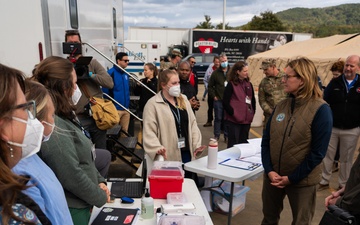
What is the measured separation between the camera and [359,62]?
368 cm

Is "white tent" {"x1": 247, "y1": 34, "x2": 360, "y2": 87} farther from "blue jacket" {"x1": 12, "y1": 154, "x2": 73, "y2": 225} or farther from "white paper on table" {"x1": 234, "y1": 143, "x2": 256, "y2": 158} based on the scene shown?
"blue jacket" {"x1": 12, "y1": 154, "x2": 73, "y2": 225}

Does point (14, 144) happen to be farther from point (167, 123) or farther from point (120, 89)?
point (120, 89)

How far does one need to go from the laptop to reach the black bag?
132cm

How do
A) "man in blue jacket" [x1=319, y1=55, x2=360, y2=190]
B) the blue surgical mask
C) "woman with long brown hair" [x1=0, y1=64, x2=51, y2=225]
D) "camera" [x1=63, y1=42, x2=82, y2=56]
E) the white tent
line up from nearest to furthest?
"woman with long brown hair" [x1=0, y1=64, x2=51, y2=225]
"camera" [x1=63, y1=42, x2=82, y2=56]
"man in blue jacket" [x1=319, y1=55, x2=360, y2=190]
the blue surgical mask
the white tent

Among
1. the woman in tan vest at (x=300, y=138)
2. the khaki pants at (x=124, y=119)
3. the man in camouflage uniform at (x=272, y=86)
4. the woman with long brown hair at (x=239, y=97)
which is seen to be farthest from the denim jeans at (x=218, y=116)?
A: the woman in tan vest at (x=300, y=138)

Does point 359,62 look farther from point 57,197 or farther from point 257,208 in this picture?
point 57,197

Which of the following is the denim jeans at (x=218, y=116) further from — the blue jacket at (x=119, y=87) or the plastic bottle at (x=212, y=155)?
the plastic bottle at (x=212, y=155)

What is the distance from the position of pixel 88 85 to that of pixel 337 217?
311 centimetres

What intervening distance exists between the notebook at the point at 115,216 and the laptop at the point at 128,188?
227 millimetres

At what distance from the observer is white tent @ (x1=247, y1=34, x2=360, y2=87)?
8.19m

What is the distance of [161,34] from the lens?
23.9m

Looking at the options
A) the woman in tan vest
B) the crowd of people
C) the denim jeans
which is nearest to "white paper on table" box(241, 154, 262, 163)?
the crowd of people

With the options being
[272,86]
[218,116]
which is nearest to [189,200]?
[272,86]

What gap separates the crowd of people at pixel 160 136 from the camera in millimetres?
993
